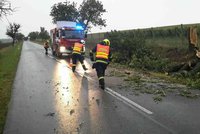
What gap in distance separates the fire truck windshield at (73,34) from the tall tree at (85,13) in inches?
1472

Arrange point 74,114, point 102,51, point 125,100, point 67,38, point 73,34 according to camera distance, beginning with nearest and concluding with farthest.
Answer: point 74,114, point 125,100, point 102,51, point 67,38, point 73,34

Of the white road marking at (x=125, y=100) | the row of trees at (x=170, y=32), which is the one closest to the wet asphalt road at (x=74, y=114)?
the white road marking at (x=125, y=100)

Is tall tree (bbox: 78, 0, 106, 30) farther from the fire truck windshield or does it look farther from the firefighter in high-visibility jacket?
the firefighter in high-visibility jacket

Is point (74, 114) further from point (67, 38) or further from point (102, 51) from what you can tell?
point (67, 38)

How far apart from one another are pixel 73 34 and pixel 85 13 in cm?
3913

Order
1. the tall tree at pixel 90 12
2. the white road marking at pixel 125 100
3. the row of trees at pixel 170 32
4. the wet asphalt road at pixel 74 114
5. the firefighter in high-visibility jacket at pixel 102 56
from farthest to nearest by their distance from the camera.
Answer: the tall tree at pixel 90 12 < the row of trees at pixel 170 32 < the firefighter in high-visibility jacket at pixel 102 56 < the white road marking at pixel 125 100 < the wet asphalt road at pixel 74 114

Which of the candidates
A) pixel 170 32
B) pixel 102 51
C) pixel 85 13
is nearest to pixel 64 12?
pixel 85 13

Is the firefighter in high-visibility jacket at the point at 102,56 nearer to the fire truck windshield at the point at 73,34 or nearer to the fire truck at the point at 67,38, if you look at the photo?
the fire truck at the point at 67,38

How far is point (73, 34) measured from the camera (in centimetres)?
2797

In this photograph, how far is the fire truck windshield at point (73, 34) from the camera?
2769 centimetres

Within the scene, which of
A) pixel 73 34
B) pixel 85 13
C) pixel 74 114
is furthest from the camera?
pixel 85 13

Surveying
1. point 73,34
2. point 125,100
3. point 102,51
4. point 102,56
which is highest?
point 73,34

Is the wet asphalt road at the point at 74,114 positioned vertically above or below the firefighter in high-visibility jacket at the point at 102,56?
below

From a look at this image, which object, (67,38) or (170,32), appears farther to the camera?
(170,32)
